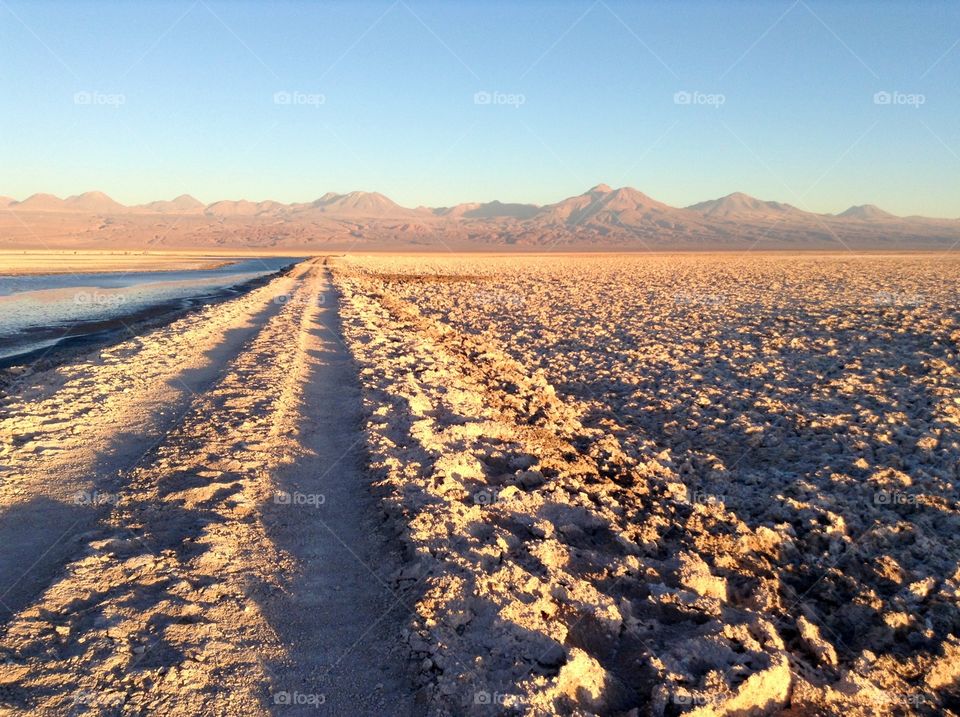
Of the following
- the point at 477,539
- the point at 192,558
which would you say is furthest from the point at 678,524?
the point at 192,558

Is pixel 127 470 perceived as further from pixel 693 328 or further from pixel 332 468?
pixel 693 328

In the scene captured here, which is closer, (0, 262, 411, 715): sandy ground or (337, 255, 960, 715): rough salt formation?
(0, 262, 411, 715): sandy ground

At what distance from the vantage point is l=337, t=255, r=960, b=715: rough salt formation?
129 inches

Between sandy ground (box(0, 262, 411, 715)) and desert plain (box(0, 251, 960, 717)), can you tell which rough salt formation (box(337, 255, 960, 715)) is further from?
sandy ground (box(0, 262, 411, 715))

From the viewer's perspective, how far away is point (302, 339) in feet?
40.7

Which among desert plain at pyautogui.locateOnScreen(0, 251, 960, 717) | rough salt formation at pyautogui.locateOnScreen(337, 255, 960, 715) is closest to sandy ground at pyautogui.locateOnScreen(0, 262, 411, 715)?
desert plain at pyautogui.locateOnScreen(0, 251, 960, 717)

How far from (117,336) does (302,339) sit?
21.7ft

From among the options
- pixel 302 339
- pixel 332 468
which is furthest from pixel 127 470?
pixel 302 339

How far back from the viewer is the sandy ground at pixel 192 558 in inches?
116

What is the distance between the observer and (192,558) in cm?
402

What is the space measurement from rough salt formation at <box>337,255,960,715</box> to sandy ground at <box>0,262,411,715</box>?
42 cm

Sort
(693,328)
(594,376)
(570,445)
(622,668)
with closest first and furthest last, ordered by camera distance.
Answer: (622,668)
(570,445)
(594,376)
(693,328)

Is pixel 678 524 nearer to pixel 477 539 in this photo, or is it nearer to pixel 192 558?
pixel 477 539

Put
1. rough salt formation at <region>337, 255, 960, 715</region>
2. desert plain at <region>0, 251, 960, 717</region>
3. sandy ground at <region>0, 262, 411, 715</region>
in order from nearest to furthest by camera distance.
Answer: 1. sandy ground at <region>0, 262, 411, 715</region>
2. desert plain at <region>0, 251, 960, 717</region>
3. rough salt formation at <region>337, 255, 960, 715</region>
